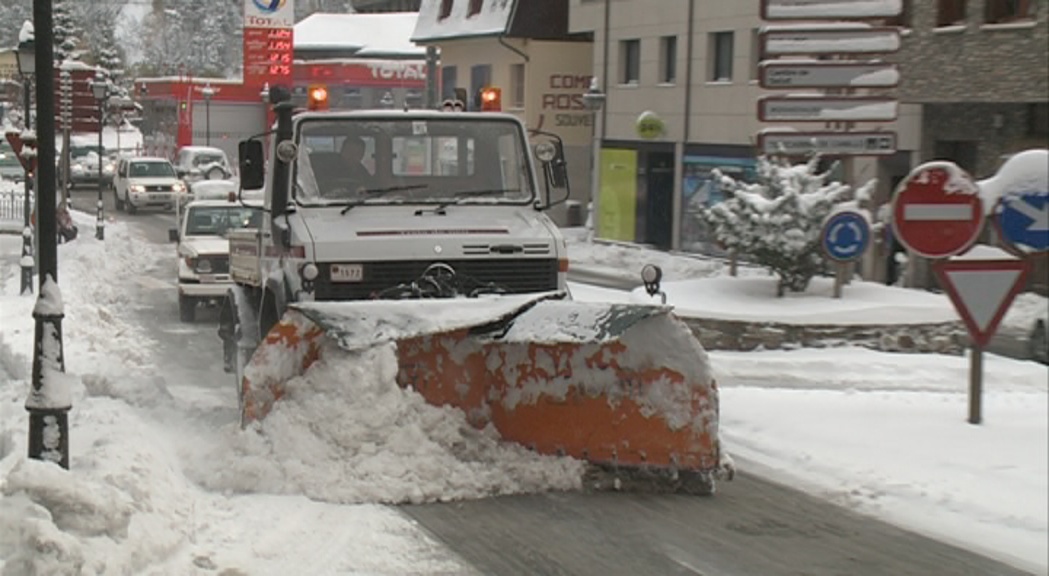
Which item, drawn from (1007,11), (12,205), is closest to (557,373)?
(1007,11)

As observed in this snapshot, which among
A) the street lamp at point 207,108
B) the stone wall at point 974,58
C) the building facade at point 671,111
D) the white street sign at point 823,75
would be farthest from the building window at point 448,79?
the white street sign at point 823,75

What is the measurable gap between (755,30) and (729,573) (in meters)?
26.3

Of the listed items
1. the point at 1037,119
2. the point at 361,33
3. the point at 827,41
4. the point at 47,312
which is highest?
the point at 361,33

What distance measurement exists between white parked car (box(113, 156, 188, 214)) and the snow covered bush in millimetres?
30689

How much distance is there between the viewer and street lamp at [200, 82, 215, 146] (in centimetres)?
4230

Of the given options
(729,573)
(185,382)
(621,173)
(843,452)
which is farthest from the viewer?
(621,173)

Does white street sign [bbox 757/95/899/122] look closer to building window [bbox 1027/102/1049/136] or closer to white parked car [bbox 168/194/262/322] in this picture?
white parked car [bbox 168/194/262/322]

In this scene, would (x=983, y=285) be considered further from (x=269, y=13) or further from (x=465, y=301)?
(x=269, y=13)

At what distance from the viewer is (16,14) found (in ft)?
57.7

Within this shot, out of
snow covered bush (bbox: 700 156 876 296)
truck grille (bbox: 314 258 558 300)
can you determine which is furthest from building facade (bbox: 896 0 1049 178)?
truck grille (bbox: 314 258 558 300)

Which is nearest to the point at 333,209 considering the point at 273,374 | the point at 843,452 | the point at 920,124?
the point at 273,374

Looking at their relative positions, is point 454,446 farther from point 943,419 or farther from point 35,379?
point 943,419

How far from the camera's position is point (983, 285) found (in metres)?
9.05

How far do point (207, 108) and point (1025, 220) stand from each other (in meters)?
40.1
